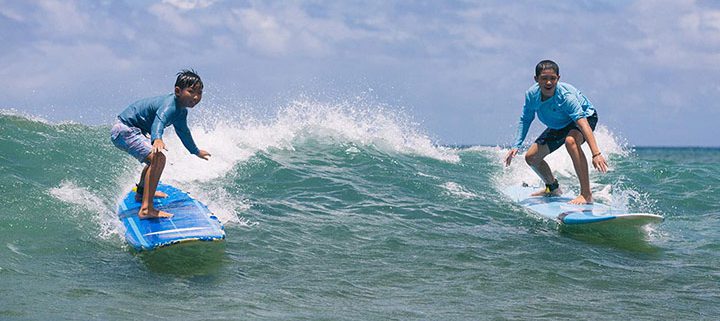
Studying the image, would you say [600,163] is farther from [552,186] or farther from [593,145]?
[552,186]

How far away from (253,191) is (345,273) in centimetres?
426

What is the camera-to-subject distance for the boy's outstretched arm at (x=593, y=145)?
813 centimetres

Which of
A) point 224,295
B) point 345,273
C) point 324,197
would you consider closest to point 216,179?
point 324,197

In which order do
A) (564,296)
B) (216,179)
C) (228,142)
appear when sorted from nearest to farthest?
(564,296), (216,179), (228,142)

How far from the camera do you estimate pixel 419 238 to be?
27.8 feet

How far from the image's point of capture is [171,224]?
723 centimetres

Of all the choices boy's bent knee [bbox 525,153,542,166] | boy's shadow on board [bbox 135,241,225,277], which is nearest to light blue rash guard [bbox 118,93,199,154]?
boy's shadow on board [bbox 135,241,225,277]

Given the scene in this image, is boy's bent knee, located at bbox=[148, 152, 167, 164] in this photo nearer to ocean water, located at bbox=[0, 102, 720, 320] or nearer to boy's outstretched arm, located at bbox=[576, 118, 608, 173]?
ocean water, located at bbox=[0, 102, 720, 320]

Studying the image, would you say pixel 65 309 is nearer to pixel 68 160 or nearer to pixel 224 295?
pixel 224 295

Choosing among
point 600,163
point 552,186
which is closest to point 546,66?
point 600,163

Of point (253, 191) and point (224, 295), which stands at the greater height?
point (253, 191)

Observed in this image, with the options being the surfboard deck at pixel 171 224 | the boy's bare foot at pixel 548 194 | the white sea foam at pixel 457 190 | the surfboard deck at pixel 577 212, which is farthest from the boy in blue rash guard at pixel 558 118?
the surfboard deck at pixel 171 224

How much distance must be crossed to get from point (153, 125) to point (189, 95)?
1.45ft

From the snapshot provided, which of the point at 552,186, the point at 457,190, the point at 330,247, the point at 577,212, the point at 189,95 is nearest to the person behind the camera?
the point at 189,95
